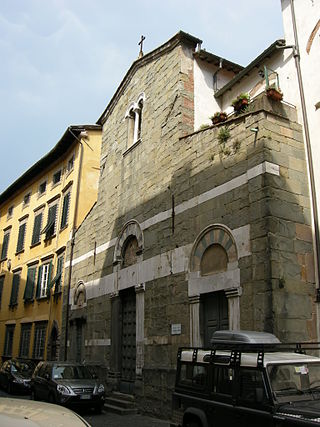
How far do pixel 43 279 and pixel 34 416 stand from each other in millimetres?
18014

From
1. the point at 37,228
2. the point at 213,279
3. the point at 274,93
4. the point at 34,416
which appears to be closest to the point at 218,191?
the point at 213,279

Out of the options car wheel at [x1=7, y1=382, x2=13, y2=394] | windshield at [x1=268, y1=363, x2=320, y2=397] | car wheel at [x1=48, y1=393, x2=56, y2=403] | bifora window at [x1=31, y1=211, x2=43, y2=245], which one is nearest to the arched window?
car wheel at [x1=48, y1=393, x2=56, y2=403]

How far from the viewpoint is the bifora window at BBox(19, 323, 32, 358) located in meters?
21.0

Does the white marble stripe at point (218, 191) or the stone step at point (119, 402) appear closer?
the white marble stripe at point (218, 191)

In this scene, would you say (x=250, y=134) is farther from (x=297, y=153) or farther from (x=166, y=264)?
(x=166, y=264)

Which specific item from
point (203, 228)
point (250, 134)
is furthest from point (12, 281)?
point (250, 134)

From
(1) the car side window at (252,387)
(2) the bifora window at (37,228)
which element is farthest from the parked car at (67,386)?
(2) the bifora window at (37,228)

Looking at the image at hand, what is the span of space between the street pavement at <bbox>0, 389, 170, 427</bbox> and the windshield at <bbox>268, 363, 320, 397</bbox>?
5.20 meters

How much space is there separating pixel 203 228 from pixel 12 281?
57.9 ft

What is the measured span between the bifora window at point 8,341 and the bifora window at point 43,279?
155 inches

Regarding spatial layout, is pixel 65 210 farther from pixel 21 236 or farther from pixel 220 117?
pixel 220 117

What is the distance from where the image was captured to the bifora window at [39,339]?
63.4 feet

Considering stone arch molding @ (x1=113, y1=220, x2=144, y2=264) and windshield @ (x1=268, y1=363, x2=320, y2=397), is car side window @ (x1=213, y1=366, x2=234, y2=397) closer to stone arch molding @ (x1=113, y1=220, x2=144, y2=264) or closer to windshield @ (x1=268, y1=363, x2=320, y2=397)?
windshield @ (x1=268, y1=363, x2=320, y2=397)

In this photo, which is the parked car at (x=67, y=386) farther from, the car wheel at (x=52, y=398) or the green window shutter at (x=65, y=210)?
the green window shutter at (x=65, y=210)
